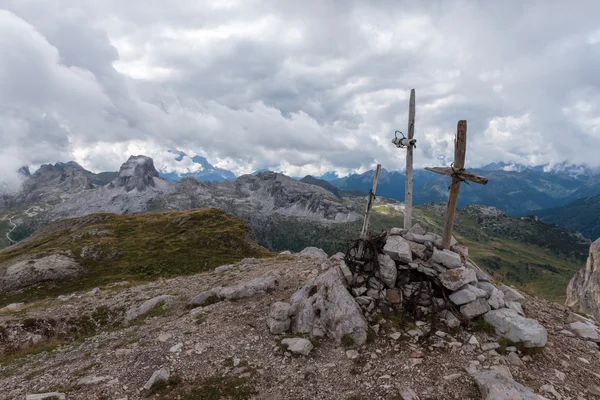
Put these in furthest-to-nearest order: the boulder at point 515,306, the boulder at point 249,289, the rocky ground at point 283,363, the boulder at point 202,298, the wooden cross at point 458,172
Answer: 1. the boulder at point 202,298
2. the boulder at point 249,289
3. the wooden cross at point 458,172
4. the boulder at point 515,306
5. the rocky ground at point 283,363

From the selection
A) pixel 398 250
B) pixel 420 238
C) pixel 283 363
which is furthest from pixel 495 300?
pixel 283 363

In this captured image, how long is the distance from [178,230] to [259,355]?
7303 centimetres

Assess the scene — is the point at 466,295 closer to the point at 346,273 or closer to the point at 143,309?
the point at 346,273

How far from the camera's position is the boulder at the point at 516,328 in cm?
1249

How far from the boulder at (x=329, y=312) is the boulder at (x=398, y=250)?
3043 mm

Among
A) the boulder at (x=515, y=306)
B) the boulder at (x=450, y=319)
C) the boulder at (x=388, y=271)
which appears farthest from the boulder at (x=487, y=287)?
the boulder at (x=388, y=271)

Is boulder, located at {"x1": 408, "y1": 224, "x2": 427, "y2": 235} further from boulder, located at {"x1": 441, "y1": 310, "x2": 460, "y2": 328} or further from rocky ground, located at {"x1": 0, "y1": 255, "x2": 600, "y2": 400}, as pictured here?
rocky ground, located at {"x1": 0, "y1": 255, "x2": 600, "y2": 400}

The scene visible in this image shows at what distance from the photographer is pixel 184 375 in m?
12.7

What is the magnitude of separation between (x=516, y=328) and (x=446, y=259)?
4220 millimetres

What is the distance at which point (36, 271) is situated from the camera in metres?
53.9

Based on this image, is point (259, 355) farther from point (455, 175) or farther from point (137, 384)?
point (455, 175)

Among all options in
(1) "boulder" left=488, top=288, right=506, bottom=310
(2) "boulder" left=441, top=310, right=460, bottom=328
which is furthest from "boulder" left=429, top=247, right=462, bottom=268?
(2) "boulder" left=441, top=310, right=460, bottom=328

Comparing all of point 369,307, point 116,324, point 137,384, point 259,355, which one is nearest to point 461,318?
point 369,307

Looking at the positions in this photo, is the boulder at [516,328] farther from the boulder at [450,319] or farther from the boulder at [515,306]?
the boulder at [450,319]
